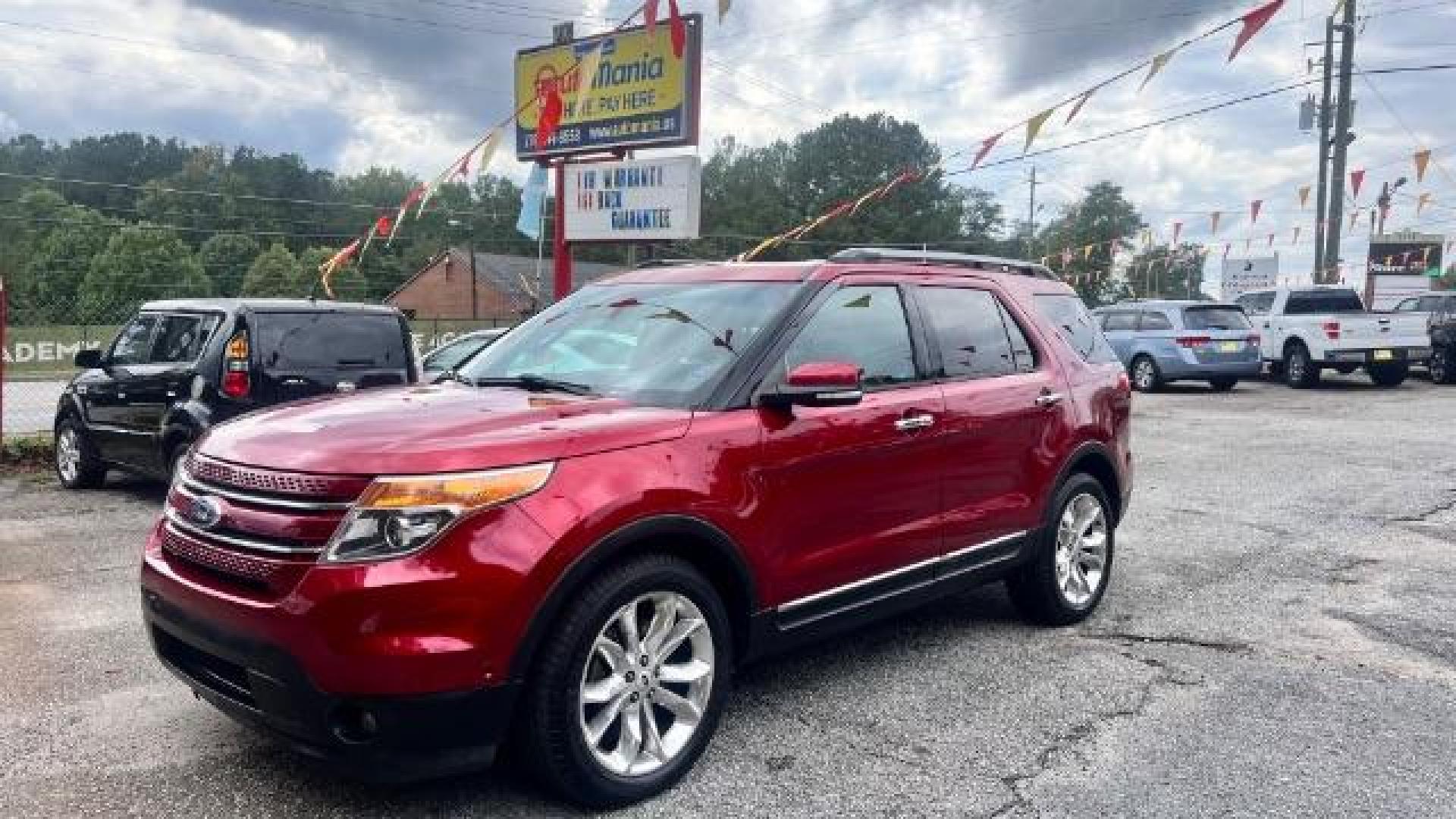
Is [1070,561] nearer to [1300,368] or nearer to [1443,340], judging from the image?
[1300,368]

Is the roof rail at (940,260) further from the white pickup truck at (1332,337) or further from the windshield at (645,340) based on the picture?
the white pickup truck at (1332,337)

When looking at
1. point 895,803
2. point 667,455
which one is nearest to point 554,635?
point 667,455

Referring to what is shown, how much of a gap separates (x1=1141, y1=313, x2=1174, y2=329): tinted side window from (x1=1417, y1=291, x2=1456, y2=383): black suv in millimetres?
4825

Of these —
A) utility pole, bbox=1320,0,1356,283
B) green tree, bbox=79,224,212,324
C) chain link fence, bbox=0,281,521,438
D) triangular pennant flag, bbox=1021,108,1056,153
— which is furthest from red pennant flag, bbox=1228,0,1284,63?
green tree, bbox=79,224,212,324

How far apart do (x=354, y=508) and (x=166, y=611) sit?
892mm

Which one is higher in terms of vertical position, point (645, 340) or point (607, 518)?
point (645, 340)

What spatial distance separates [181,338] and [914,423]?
5973 millimetres

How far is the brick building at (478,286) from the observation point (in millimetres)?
53531

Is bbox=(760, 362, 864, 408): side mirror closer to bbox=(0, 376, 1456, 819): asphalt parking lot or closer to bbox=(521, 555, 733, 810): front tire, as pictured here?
bbox=(521, 555, 733, 810): front tire

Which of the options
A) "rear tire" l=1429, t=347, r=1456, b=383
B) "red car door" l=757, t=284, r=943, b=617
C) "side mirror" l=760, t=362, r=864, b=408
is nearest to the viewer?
"side mirror" l=760, t=362, r=864, b=408

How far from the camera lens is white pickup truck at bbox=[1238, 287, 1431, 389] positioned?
18.7 metres

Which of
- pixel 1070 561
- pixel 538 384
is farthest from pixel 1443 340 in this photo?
pixel 538 384

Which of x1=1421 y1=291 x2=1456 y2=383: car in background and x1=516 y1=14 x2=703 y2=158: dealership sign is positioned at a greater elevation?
x1=516 y1=14 x2=703 y2=158: dealership sign

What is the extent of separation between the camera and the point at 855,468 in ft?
13.4
